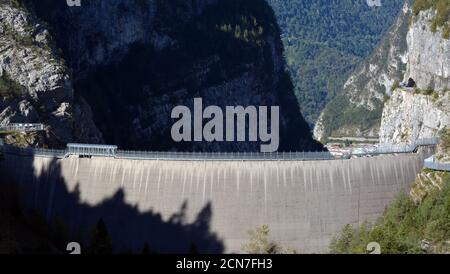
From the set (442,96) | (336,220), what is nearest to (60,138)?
(336,220)

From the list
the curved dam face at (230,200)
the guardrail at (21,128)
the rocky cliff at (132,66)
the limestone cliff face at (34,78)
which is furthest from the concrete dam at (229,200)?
the rocky cliff at (132,66)

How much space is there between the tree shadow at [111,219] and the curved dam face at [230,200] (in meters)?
0.11

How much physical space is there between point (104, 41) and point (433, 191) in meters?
78.7

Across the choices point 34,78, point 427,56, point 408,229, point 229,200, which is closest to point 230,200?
point 229,200

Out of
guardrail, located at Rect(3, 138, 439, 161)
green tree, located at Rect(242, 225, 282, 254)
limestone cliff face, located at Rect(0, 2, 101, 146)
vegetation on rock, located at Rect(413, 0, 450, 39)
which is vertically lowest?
green tree, located at Rect(242, 225, 282, 254)

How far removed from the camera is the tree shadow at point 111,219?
350 ft

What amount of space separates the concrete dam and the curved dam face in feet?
0.36

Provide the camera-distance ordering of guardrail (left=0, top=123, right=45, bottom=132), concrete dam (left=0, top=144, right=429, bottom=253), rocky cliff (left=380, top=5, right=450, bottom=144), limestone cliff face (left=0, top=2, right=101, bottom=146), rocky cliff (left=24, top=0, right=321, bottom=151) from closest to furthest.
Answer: concrete dam (left=0, top=144, right=429, bottom=253) < guardrail (left=0, top=123, right=45, bottom=132) < limestone cliff face (left=0, top=2, right=101, bottom=146) < rocky cliff (left=380, top=5, right=450, bottom=144) < rocky cliff (left=24, top=0, right=321, bottom=151)

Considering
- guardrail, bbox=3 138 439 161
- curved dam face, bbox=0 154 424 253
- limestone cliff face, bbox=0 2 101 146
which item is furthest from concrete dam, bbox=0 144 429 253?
limestone cliff face, bbox=0 2 101 146

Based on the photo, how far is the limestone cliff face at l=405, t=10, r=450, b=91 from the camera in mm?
151125

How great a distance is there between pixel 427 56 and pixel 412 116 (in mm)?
10021

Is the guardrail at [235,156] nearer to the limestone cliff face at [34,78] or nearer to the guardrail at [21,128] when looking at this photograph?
the guardrail at [21,128]

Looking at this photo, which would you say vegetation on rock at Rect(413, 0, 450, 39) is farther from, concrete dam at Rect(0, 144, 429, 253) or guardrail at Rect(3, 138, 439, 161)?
concrete dam at Rect(0, 144, 429, 253)

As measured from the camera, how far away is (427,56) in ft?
518
